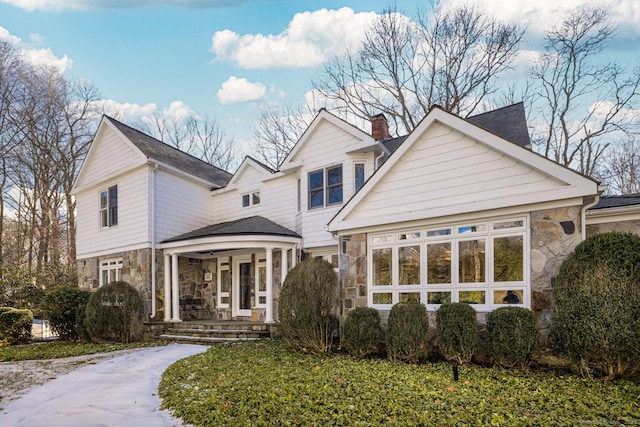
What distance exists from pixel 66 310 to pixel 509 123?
1385 cm

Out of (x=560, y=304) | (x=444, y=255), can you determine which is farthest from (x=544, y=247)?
(x=444, y=255)

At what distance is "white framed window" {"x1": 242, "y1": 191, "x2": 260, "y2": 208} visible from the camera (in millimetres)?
13734

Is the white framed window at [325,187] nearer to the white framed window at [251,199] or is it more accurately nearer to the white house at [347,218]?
the white house at [347,218]

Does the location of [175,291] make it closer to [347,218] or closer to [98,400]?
[347,218]

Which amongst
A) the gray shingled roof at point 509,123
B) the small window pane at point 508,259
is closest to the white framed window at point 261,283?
the gray shingled roof at point 509,123

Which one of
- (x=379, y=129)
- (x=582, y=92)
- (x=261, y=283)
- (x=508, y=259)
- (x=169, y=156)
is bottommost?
(x=261, y=283)

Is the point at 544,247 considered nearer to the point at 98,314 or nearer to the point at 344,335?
the point at 344,335

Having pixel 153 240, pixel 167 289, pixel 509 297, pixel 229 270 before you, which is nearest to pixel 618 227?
pixel 509 297

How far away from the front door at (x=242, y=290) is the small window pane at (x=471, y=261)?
300 inches

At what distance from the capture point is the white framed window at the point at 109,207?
13.8 metres

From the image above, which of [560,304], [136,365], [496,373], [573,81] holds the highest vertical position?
[573,81]

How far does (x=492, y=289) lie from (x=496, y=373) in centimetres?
146

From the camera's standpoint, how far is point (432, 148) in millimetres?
7793

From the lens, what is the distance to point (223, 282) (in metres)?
13.6
